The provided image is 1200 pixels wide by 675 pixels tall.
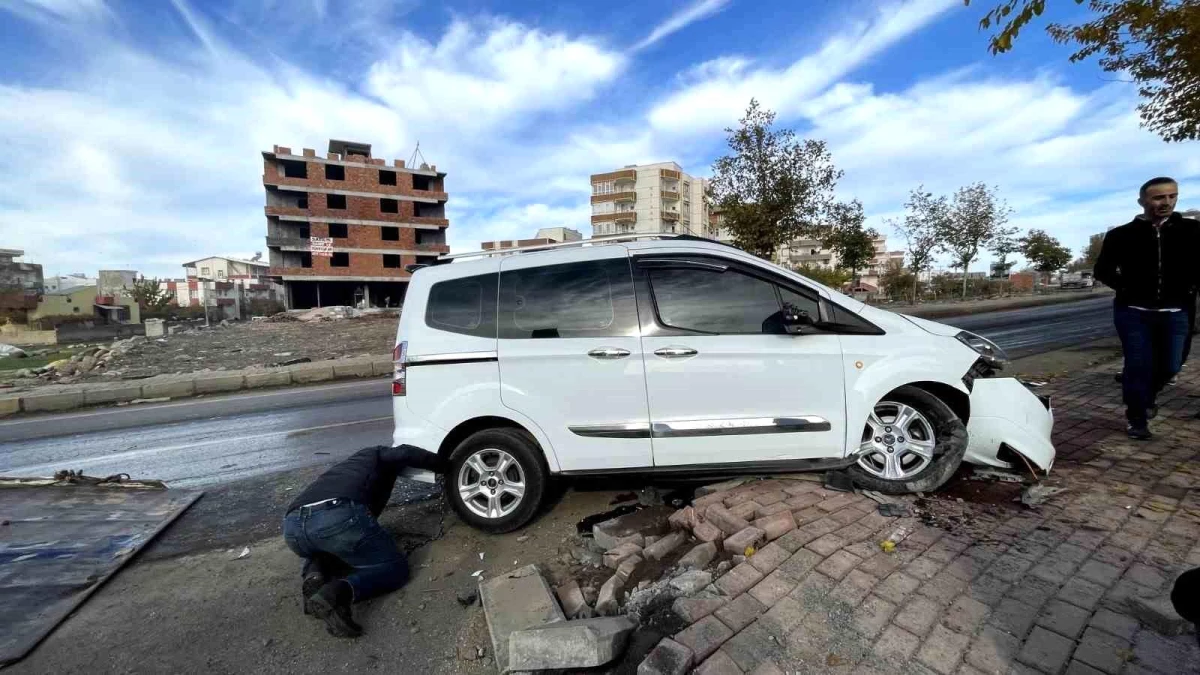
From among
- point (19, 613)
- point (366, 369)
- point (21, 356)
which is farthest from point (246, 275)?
point (19, 613)

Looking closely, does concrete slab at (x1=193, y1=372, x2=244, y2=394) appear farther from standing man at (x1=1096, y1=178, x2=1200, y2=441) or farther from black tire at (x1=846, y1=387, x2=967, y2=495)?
standing man at (x1=1096, y1=178, x2=1200, y2=441)

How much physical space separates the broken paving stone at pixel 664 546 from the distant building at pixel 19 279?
221ft

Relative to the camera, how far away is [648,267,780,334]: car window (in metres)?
3.47

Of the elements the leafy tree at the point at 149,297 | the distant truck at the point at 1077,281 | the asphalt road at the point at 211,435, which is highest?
the leafy tree at the point at 149,297

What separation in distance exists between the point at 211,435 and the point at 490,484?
578cm

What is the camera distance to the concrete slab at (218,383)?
10.9 metres

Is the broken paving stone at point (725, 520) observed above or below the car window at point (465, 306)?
below

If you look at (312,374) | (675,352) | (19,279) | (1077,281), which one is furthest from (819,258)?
(19,279)

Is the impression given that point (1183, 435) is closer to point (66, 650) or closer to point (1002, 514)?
point (1002, 514)

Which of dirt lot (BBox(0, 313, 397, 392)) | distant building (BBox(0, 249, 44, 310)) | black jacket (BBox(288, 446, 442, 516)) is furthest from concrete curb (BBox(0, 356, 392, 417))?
distant building (BBox(0, 249, 44, 310))

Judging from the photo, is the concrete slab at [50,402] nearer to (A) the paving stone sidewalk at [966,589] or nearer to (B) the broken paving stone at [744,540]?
(A) the paving stone sidewalk at [966,589]

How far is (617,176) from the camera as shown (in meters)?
75.2

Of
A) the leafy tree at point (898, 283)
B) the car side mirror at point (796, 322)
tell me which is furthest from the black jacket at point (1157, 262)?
the leafy tree at point (898, 283)

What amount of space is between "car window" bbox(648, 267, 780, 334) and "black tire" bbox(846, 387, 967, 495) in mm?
1024
